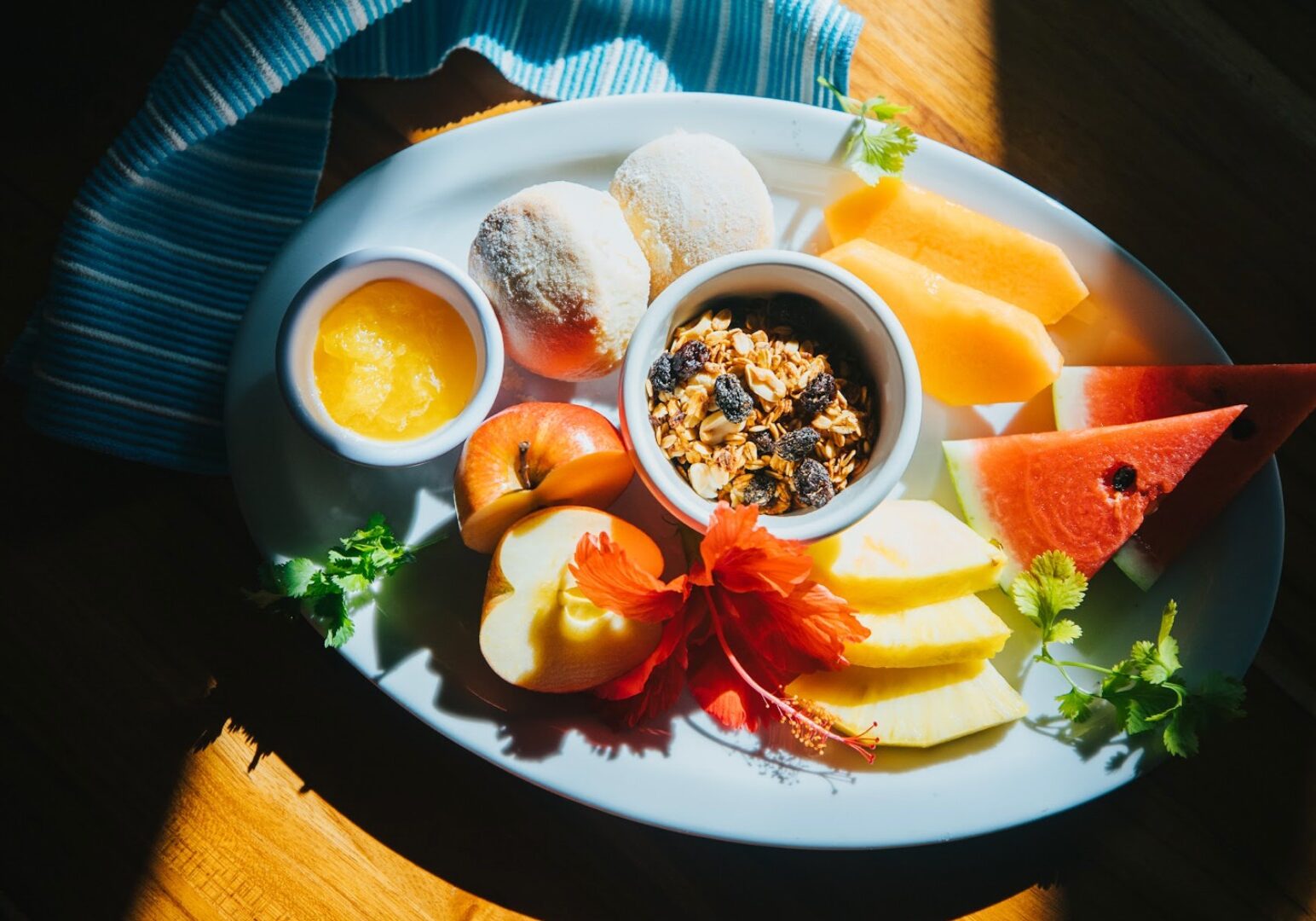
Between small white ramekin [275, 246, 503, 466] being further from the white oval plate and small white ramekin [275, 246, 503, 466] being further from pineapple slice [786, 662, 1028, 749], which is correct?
pineapple slice [786, 662, 1028, 749]

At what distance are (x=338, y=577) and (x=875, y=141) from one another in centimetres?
99

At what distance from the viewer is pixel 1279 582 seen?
1.41m

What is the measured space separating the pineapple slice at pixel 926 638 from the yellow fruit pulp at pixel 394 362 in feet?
2.07

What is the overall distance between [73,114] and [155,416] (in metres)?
0.52

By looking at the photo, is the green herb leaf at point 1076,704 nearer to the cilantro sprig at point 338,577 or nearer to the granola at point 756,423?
the granola at point 756,423

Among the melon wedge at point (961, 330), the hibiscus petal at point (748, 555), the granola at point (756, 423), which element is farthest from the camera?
the melon wedge at point (961, 330)

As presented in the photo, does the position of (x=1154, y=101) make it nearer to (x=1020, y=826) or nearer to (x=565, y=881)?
(x=1020, y=826)

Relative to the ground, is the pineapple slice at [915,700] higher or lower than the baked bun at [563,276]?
lower

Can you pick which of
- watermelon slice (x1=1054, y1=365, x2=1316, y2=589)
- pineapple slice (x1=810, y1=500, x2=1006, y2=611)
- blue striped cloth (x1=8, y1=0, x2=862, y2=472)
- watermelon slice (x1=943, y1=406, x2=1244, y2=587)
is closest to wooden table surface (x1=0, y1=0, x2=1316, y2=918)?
blue striped cloth (x1=8, y1=0, x2=862, y2=472)

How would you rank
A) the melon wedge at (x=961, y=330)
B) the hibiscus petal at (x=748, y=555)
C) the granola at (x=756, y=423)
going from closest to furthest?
the hibiscus petal at (x=748, y=555)
the granola at (x=756, y=423)
the melon wedge at (x=961, y=330)

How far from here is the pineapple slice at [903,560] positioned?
122 centimetres

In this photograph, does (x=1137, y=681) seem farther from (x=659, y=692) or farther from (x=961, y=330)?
(x=659, y=692)

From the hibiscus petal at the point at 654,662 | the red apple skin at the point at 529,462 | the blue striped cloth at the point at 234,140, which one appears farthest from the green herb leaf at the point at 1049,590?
the blue striped cloth at the point at 234,140

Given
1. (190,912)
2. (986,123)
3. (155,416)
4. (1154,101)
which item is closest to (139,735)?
(190,912)
